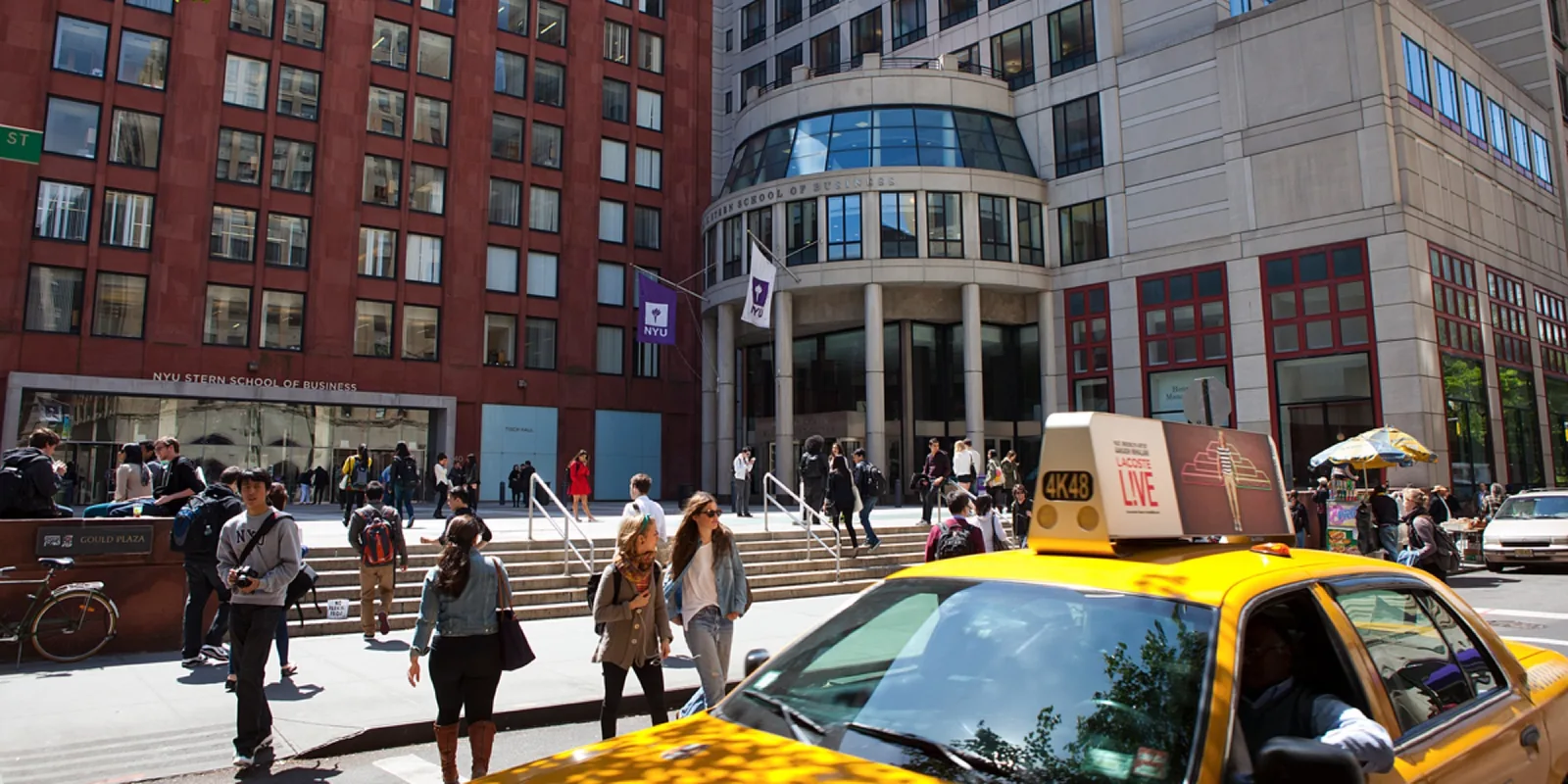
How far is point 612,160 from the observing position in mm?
43531

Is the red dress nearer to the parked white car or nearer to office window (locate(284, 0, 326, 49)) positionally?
the parked white car

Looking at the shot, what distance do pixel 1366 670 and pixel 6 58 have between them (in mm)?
41175

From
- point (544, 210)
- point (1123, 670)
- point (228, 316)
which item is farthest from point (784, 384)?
point (1123, 670)

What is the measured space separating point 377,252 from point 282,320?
442cm

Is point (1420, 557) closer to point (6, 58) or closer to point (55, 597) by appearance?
point (55, 597)

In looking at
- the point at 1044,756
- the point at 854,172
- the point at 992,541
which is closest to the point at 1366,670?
the point at 1044,756

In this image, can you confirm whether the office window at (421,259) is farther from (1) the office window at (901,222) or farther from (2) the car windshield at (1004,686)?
(2) the car windshield at (1004,686)

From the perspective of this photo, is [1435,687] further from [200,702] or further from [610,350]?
[610,350]

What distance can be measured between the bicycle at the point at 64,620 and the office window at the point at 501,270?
1200 inches

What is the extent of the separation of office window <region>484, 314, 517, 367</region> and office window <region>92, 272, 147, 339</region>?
11799 mm

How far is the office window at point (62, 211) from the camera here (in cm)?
3178

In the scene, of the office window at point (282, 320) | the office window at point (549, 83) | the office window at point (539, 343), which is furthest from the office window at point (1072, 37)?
the office window at point (282, 320)

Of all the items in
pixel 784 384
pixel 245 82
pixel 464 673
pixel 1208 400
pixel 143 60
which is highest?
pixel 143 60

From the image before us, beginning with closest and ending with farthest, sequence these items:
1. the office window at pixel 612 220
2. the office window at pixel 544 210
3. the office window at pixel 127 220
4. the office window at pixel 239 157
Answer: the office window at pixel 127 220
the office window at pixel 239 157
the office window at pixel 544 210
the office window at pixel 612 220
